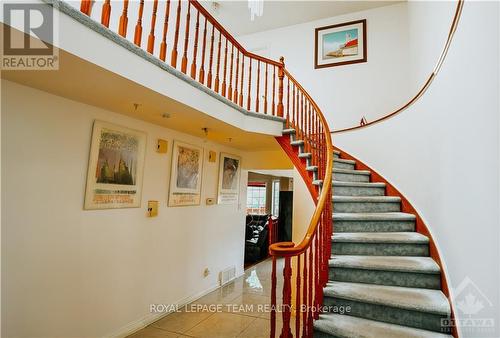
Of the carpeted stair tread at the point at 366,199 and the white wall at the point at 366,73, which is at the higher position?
the white wall at the point at 366,73

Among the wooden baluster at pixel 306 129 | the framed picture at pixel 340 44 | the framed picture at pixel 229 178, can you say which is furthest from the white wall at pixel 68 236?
the framed picture at pixel 340 44

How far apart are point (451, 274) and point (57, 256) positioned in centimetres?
309

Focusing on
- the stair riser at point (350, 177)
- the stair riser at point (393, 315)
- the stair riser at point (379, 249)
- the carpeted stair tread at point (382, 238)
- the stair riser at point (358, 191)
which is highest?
the stair riser at point (350, 177)

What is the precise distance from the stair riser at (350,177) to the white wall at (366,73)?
155cm

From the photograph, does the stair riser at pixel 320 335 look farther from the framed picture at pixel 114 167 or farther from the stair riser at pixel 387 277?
the framed picture at pixel 114 167

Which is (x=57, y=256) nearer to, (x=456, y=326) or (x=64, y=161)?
(x=64, y=161)

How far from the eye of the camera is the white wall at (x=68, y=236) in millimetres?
1957

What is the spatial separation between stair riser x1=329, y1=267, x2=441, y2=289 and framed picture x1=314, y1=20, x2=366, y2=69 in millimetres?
4098

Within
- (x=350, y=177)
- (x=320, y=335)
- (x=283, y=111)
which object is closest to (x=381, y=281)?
(x=320, y=335)

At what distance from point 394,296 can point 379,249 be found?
563 mm

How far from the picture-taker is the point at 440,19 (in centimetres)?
303

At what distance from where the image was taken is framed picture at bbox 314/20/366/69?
4.89 meters

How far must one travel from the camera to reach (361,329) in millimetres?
1701

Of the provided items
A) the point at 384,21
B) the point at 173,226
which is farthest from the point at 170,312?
the point at 384,21
